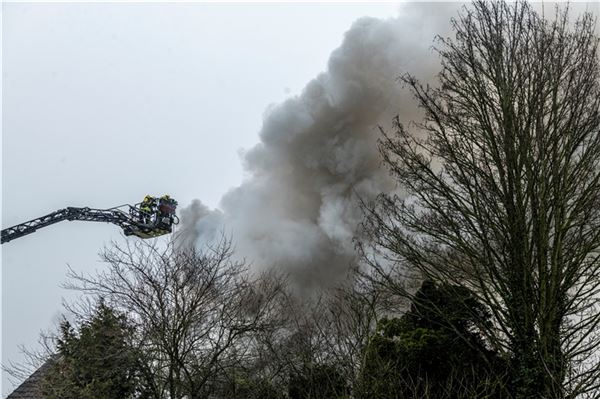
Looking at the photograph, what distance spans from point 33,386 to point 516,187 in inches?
461

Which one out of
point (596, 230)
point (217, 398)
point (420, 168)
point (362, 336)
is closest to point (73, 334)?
point (217, 398)

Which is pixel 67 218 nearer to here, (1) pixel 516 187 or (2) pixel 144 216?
(2) pixel 144 216

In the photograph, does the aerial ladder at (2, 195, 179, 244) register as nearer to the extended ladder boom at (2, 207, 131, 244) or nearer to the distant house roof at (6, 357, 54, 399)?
the extended ladder boom at (2, 207, 131, 244)

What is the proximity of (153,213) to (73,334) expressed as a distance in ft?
21.2

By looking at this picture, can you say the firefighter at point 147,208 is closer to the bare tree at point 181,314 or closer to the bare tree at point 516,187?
the bare tree at point 181,314

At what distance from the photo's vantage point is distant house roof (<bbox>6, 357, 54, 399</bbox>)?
1106 cm

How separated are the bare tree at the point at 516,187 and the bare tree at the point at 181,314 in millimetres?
3465

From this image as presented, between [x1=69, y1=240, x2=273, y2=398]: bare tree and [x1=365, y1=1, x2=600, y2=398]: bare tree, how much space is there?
3465 millimetres

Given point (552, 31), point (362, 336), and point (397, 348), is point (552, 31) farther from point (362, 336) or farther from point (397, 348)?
point (362, 336)

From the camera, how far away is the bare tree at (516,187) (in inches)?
282

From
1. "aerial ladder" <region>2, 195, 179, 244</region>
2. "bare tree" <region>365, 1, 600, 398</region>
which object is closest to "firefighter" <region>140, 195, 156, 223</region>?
"aerial ladder" <region>2, 195, 179, 244</region>

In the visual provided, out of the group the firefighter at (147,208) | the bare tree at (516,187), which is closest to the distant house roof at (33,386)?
the firefighter at (147,208)

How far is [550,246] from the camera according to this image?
742 cm

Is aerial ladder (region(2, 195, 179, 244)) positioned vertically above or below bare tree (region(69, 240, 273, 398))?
above
